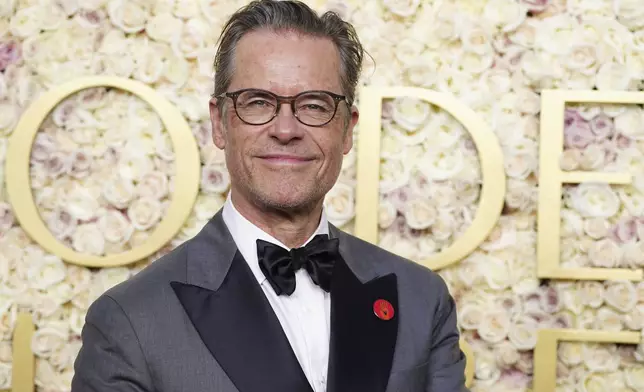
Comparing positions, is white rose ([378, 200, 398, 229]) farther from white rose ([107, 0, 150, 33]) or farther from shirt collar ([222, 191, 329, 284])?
white rose ([107, 0, 150, 33])

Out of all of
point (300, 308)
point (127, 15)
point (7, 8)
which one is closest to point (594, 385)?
point (300, 308)

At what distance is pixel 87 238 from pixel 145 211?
20 cm

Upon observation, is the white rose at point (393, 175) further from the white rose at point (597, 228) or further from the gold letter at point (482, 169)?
the white rose at point (597, 228)

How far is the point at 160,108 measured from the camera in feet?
8.13

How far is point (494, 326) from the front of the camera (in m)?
2.48

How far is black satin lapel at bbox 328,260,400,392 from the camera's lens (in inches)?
61.3

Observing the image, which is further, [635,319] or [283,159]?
[635,319]

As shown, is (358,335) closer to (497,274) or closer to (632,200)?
(497,274)

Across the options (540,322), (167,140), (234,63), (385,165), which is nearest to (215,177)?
(167,140)

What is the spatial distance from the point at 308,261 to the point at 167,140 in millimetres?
1009

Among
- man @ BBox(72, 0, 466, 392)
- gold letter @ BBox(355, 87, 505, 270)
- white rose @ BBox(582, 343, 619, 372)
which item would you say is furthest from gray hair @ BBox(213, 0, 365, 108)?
white rose @ BBox(582, 343, 619, 372)

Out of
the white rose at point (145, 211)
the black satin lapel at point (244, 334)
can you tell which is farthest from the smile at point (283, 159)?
the white rose at point (145, 211)

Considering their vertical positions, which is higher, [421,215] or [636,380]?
[421,215]

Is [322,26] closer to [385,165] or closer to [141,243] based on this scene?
[385,165]
